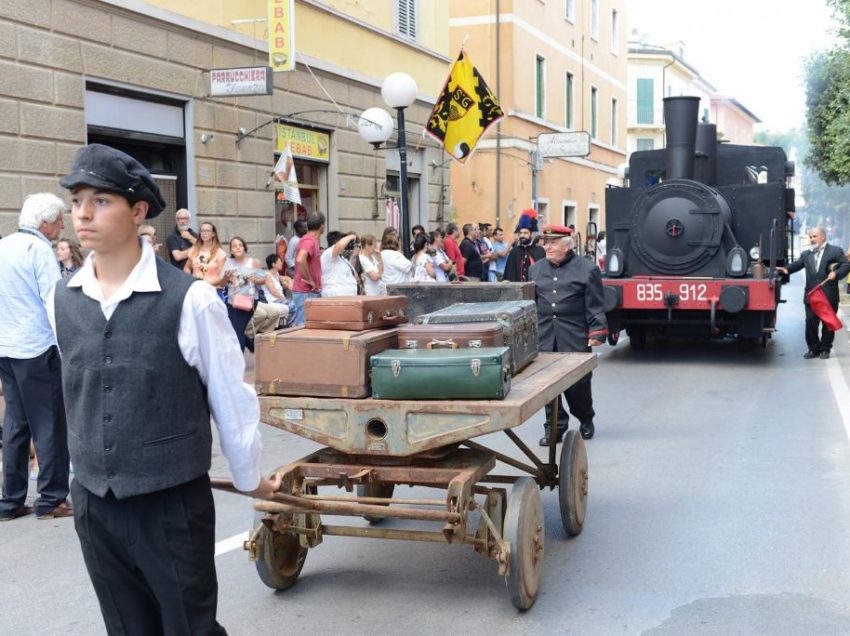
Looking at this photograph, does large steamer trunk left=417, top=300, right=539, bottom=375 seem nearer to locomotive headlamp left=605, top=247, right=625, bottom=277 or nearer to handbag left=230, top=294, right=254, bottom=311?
handbag left=230, top=294, right=254, bottom=311

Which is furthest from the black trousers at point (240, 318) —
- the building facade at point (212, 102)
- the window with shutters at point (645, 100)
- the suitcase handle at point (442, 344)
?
the window with shutters at point (645, 100)

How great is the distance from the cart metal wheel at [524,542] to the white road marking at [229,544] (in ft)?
5.45

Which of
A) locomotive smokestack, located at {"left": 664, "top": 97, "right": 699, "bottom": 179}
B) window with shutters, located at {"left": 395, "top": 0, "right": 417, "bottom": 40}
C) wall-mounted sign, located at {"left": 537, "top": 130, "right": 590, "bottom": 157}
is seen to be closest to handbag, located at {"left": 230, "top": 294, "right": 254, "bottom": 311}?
locomotive smokestack, located at {"left": 664, "top": 97, "right": 699, "bottom": 179}

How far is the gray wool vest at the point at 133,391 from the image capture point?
281 cm

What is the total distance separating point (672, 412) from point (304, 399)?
5.86 meters

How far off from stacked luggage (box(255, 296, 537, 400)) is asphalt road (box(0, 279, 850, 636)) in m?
1.00

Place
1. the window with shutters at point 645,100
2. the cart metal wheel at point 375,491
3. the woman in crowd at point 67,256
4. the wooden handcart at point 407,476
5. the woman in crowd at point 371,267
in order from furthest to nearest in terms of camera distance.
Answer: the window with shutters at point 645,100 → the woman in crowd at point 371,267 → the woman in crowd at point 67,256 → the cart metal wheel at point 375,491 → the wooden handcart at point 407,476

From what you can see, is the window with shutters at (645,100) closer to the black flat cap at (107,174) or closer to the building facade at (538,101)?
the building facade at (538,101)

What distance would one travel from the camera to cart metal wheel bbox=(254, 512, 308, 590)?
4.70m

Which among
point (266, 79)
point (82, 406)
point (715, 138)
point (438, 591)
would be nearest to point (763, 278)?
point (715, 138)

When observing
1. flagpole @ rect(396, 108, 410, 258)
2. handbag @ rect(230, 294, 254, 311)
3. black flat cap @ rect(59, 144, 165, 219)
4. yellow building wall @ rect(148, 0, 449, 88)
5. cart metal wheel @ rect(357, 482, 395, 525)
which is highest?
yellow building wall @ rect(148, 0, 449, 88)

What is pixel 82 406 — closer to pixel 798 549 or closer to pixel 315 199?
pixel 798 549

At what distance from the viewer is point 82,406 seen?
9.47 ft

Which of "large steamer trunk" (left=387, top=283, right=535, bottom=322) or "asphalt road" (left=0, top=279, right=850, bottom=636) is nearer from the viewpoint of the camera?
"asphalt road" (left=0, top=279, right=850, bottom=636)
